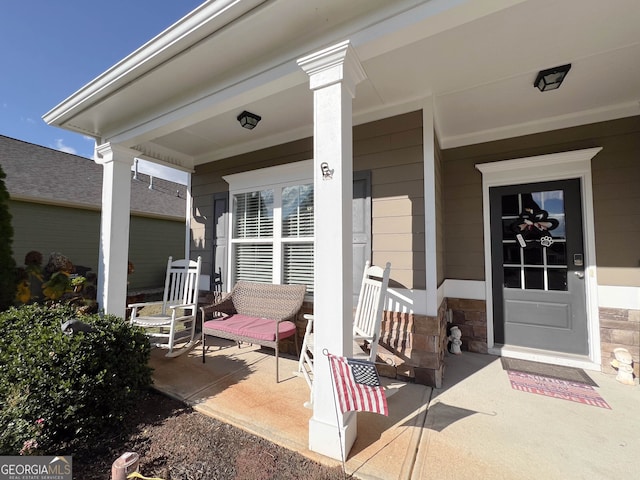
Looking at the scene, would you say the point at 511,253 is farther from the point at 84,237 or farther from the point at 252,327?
the point at 84,237

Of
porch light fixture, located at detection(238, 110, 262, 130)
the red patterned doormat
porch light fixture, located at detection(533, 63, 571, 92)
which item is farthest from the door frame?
porch light fixture, located at detection(238, 110, 262, 130)

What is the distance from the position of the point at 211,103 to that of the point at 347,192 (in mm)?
1641

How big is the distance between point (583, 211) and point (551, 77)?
1.55 metres

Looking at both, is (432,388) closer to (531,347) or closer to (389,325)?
(389,325)

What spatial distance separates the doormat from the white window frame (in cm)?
262

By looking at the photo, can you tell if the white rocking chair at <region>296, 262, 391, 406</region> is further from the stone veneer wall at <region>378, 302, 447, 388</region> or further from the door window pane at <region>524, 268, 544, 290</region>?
the door window pane at <region>524, 268, 544, 290</region>

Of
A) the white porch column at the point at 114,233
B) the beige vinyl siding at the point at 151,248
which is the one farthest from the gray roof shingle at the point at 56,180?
the white porch column at the point at 114,233

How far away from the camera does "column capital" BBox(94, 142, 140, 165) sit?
3348 millimetres

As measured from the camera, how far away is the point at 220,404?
2.21 metres

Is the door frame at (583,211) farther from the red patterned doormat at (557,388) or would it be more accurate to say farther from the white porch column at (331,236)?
the white porch column at (331,236)

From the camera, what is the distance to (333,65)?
68.1 inches

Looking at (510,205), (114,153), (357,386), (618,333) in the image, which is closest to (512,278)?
(510,205)

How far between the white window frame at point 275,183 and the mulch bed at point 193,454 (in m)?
1.87

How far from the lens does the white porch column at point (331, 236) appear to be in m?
1.67
